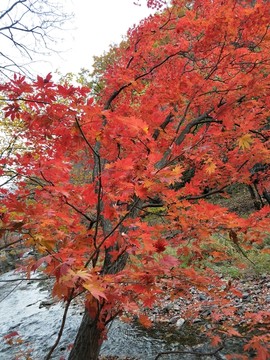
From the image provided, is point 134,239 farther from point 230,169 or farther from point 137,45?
point 137,45

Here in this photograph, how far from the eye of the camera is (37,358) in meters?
5.51

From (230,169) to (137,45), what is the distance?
263 cm

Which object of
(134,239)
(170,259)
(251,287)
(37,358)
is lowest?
(251,287)

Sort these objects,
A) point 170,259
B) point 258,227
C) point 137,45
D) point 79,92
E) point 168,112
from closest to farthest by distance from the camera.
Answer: point 170,259 < point 79,92 < point 258,227 < point 168,112 < point 137,45

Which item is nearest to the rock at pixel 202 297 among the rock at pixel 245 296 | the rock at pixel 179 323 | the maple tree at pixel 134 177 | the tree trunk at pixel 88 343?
the maple tree at pixel 134 177

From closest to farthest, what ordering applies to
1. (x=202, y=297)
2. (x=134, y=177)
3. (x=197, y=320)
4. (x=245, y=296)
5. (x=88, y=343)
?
1. (x=134, y=177)
2. (x=88, y=343)
3. (x=197, y=320)
4. (x=245, y=296)
5. (x=202, y=297)

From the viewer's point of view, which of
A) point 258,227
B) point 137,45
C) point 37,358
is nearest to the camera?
point 258,227

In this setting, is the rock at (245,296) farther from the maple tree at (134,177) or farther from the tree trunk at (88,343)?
the tree trunk at (88,343)

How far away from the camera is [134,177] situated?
2529 mm

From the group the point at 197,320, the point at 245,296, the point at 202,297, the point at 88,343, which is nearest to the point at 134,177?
the point at 88,343

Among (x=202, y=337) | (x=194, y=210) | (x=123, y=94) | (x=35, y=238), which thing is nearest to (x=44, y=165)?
(x=35, y=238)

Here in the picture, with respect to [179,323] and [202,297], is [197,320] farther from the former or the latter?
[202,297]

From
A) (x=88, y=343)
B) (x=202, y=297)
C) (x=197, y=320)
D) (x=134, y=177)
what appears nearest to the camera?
(x=134, y=177)

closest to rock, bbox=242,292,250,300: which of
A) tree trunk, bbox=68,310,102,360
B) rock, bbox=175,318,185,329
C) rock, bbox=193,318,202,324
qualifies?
rock, bbox=193,318,202,324
